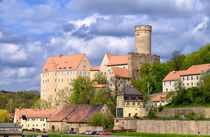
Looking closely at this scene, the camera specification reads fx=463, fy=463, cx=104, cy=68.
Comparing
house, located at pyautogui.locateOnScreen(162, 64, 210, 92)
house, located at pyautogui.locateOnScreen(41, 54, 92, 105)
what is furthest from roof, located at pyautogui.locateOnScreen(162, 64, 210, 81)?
house, located at pyautogui.locateOnScreen(41, 54, 92, 105)

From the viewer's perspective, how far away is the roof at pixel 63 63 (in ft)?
458

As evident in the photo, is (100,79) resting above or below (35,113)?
above

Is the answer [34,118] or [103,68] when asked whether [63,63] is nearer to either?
[103,68]

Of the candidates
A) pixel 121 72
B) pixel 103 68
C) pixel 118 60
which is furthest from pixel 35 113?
pixel 118 60

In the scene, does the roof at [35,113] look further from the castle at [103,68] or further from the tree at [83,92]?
the castle at [103,68]

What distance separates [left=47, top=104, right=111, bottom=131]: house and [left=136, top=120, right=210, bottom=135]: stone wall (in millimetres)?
14379

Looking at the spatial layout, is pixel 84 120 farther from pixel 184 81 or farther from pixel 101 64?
pixel 101 64

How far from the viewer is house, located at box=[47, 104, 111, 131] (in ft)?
293

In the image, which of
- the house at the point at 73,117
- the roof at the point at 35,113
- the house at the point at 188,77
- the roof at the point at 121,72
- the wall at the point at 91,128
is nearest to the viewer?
the wall at the point at 91,128

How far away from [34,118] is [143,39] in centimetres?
3862

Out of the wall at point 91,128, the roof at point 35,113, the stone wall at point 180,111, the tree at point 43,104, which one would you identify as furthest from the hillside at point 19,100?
the stone wall at point 180,111

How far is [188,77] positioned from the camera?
3821 inches

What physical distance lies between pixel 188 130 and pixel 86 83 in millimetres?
52396

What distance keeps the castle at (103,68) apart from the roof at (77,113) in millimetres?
15656
